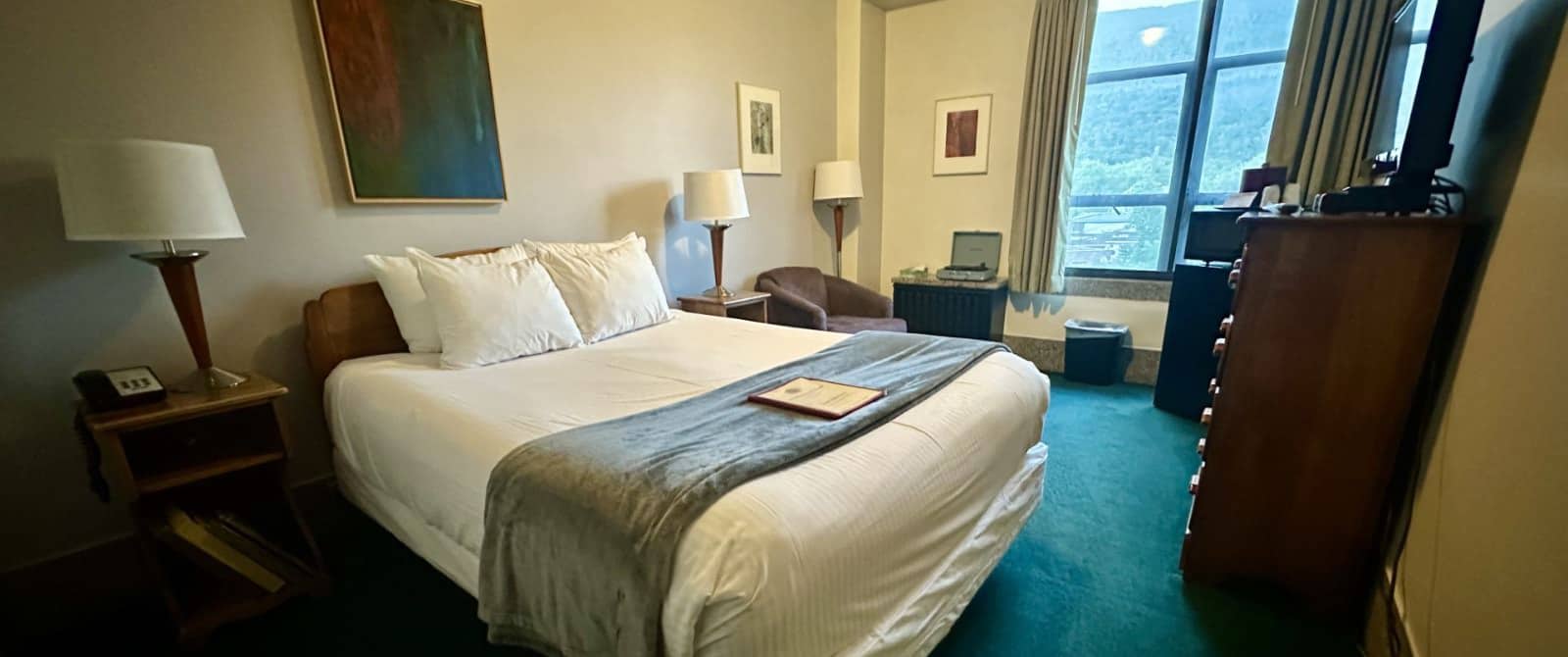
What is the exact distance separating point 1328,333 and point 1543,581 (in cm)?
71

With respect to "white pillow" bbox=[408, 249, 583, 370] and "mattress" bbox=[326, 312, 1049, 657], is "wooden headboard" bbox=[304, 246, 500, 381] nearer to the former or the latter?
"mattress" bbox=[326, 312, 1049, 657]

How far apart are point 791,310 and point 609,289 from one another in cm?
134

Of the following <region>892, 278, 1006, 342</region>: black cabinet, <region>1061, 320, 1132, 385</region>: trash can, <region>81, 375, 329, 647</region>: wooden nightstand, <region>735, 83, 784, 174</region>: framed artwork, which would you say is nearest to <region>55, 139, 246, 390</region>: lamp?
<region>81, 375, 329, 647</region>: wooden nightstand

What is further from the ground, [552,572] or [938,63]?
[938,63]

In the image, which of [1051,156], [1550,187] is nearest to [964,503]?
[1550,187]

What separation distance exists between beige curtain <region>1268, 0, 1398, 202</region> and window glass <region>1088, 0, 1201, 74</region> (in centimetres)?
53

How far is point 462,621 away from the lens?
164cm

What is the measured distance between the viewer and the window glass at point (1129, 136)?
353 cm

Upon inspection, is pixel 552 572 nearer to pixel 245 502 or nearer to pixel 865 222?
pixel 245 502

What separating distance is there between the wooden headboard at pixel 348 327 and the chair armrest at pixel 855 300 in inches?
100

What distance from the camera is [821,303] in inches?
154

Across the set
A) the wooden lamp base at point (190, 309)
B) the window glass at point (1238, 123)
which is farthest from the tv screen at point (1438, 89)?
the wooden lamp base at point (190, 309)

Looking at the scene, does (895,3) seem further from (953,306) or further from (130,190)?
(130,190)

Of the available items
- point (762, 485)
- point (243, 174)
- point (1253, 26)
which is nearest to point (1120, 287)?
point (1253, 26)
